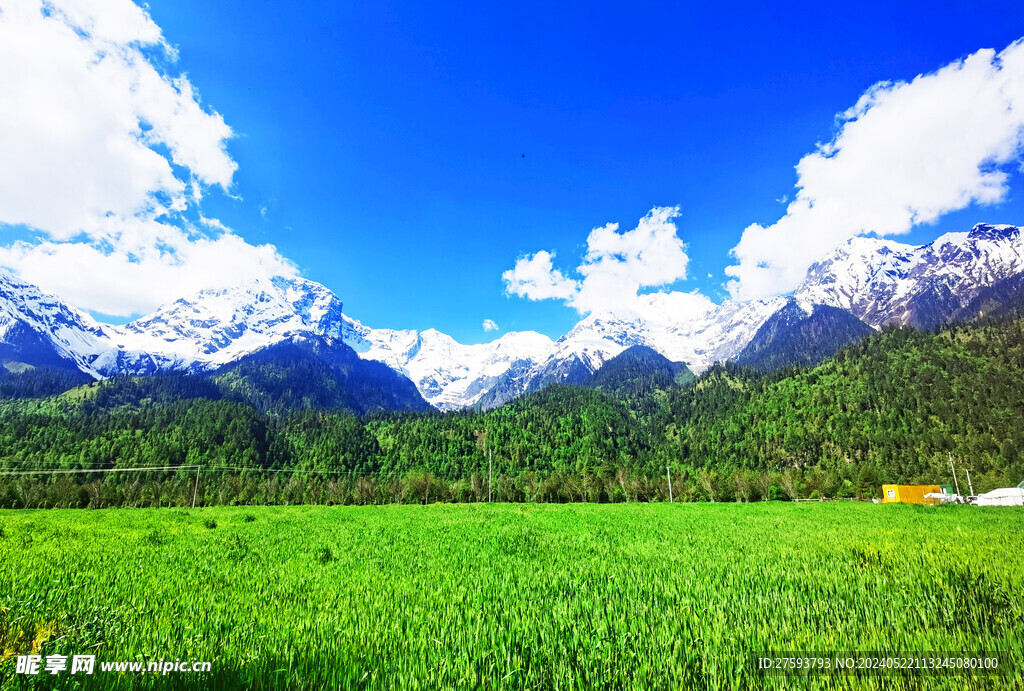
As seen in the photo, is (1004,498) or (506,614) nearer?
(506,614)

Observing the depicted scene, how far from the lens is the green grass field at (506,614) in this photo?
3.95 metres

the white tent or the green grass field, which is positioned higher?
the green grass field

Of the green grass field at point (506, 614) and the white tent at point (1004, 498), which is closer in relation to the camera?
the green grass field at point (506, 614)

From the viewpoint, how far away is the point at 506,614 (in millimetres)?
5891

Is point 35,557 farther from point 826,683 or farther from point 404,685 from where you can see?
point 826,683

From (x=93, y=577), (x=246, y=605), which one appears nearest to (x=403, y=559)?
(x=246, y=605)

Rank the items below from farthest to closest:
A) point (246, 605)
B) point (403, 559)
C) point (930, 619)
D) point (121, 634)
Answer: point (403, 559)
point (246, 605)
point (930, 619)
point (121, 634)

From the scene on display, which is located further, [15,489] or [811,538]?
[15,489]

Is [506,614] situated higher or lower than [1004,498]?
higher

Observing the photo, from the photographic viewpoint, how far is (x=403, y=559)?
37.0 ft

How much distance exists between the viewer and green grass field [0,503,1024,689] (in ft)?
13.0

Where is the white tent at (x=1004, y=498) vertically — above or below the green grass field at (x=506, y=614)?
below

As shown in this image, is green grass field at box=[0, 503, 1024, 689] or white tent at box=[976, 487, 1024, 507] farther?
white tent at box=[976, 487, 1024, 507]

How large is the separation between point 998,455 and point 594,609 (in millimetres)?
223488
